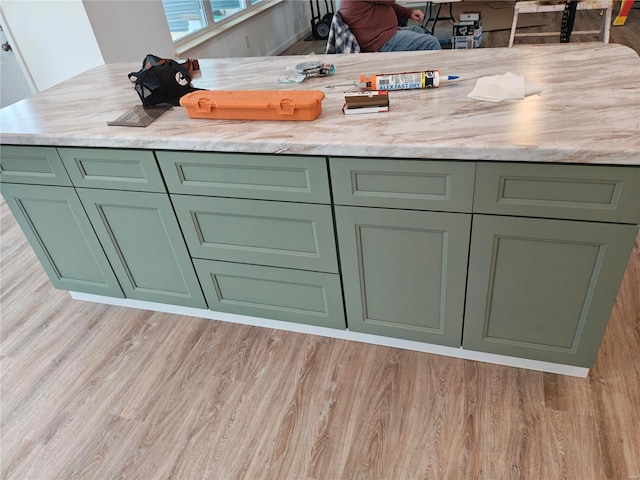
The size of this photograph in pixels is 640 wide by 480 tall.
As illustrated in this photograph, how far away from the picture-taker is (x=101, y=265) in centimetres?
196

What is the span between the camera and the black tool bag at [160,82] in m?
1.62

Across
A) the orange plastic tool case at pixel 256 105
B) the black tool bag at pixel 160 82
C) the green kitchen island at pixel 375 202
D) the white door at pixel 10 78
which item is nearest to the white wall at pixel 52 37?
the white door at pixel 10 78

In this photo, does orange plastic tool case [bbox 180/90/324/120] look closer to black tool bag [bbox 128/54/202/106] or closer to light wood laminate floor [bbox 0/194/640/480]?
black tool bag [bbox 128/54/202/106]

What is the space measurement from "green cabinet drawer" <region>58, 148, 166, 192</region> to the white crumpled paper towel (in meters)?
1.08

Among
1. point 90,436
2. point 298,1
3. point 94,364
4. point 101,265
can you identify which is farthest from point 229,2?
point 90,436

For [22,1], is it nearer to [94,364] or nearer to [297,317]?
[94,364]

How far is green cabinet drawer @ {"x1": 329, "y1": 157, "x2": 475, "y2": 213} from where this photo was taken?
123cm

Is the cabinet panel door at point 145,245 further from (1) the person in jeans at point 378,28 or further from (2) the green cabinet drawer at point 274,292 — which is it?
(1) the person in jeans at point 378,28

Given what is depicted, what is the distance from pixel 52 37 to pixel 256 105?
2.28 meters

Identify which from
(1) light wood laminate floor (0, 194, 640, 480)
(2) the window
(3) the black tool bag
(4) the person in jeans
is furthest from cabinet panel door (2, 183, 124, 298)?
(2) the window

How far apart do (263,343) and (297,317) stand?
218 mm

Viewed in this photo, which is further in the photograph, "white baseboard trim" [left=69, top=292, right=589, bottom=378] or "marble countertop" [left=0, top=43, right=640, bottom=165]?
"white baseboard trim" [left=69, top=292, right=589, bottom=378]

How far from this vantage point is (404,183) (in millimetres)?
1290

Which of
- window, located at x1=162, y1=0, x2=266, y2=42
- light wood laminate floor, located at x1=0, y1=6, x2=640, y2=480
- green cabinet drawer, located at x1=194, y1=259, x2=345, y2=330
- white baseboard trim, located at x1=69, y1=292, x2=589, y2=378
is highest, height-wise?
window, located at x1=162, y1=0, x2=266, y2=42
